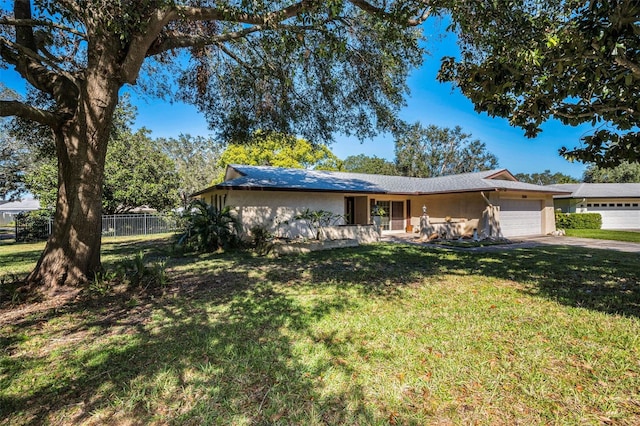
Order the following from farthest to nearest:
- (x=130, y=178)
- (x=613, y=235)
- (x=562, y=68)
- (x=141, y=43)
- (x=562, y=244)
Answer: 1. (x=130, y=178)
2. (x=613, y=235)
3. (x=562, y=244)
4. (x=141, y=43)
5. (x=562, y=68)

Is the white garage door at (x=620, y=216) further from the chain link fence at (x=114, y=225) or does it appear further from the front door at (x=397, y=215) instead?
the chain link fence at (x=114, y=225)

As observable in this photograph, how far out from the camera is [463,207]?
17391 millimetres

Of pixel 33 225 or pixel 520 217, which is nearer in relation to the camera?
pixel 520 217

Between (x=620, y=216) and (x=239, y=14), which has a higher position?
(x=239, y=14)

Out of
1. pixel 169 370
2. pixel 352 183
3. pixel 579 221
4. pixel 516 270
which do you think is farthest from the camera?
pixel 579 221

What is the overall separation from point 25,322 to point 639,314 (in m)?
9.14

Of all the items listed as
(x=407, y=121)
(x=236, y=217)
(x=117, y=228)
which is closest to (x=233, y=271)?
(x=236, y=217)

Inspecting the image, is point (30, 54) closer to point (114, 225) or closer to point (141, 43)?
point (141, 43)

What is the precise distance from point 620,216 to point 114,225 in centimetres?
3760

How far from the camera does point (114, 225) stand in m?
20.0

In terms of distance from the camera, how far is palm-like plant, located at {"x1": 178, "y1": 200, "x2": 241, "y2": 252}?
11.8 metres

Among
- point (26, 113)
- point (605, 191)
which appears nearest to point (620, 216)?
point (605, 191)

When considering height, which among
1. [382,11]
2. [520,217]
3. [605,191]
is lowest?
[520,217]

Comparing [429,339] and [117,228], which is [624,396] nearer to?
[429,339]
